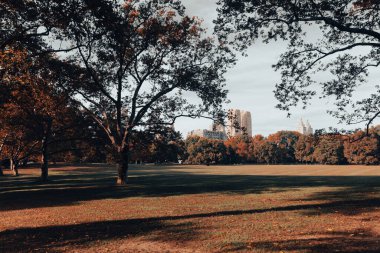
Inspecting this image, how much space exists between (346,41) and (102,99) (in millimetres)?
25731

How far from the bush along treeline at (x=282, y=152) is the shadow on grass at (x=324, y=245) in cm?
10575

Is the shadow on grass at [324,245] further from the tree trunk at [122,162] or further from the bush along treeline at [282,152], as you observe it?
the bush along treeline at [282,152]

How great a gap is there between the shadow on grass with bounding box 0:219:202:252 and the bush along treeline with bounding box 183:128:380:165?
10214 centimetres

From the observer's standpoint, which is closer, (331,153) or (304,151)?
(331,153)

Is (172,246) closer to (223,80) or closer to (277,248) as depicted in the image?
(277,248)

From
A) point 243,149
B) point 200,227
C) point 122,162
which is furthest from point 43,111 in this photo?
point 243,149

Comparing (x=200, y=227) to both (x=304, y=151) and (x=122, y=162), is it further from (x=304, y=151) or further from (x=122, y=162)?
(x=304, y=151)

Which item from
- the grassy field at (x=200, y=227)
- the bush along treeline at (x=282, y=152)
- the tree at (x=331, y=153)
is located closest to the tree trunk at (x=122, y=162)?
the grassy field at (x=200, y=227)

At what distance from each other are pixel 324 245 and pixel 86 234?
25.2 ft

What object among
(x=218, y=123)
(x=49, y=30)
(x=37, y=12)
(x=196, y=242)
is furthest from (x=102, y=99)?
(x=196, y=242)

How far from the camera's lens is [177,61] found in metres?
32.4

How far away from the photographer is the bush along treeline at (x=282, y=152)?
111500mm

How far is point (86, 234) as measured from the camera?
1169 centimetres

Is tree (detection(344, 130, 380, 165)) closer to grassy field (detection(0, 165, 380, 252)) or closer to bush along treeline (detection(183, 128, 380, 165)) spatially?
bush along treeline (detection(183, 128, 380, 165))
